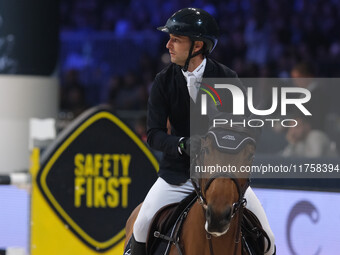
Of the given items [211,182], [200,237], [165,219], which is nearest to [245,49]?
[165,219]

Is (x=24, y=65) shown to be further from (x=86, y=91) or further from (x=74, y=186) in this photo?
(x=86, y=91)

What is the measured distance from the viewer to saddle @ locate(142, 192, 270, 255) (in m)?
3.25

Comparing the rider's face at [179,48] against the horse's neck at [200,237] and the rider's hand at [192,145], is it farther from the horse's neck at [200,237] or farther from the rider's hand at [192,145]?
the horse's neck at [200,237]

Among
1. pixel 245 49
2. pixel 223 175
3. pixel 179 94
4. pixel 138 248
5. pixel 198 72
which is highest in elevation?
pixel 245 49

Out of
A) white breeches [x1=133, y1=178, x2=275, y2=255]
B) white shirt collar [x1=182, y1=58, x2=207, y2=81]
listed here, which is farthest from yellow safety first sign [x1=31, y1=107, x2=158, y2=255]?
white shirt collar [x1=182, y1=58, x2=207, y2=81]

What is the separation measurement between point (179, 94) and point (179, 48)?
0.22m

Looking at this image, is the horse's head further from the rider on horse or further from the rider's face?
the rider's face

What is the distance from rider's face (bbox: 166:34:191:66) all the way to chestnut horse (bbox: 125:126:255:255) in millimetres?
569

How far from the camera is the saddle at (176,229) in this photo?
3.25 m

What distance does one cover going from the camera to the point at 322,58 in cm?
952

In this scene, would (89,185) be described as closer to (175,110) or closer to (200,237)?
(175,110)

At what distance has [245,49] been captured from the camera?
34.1 ft

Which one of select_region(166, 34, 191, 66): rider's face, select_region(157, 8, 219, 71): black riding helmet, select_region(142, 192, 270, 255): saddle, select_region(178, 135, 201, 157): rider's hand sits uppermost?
select_region(157, 8, 219, 71): black riding helmet

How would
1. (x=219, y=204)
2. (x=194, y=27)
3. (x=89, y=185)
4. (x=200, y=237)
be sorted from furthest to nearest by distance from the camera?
(x=89, y=185), (x=194, y=27), (x=200, y=237), (x=219, y=204)
